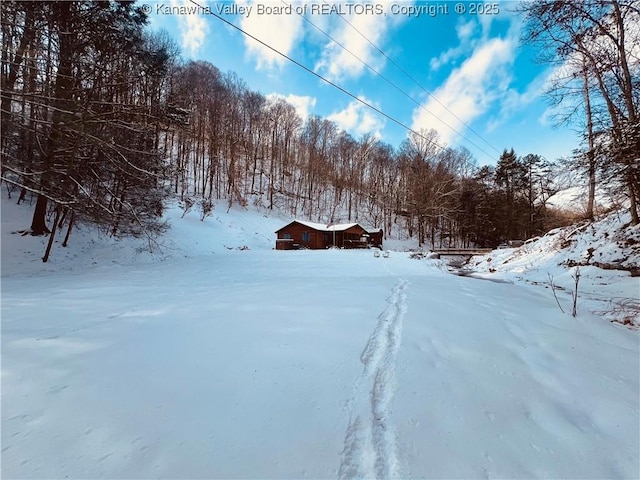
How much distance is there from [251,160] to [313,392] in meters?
36.5

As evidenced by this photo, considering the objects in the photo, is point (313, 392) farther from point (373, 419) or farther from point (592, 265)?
point (592, 265)

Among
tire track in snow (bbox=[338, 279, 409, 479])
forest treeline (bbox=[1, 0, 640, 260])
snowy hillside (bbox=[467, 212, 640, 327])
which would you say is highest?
forest treeline (bbox=[1, 0, 640, 260])

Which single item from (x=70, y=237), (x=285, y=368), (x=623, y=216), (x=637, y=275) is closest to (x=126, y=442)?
(x=285, y=368)

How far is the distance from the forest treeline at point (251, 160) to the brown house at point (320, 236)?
282 inches

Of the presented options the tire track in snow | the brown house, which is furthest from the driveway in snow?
the brown house

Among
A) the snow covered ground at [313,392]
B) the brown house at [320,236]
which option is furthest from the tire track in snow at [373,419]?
the brown house at [320,236]

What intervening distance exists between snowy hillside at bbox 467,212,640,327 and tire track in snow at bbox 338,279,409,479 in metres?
5.05

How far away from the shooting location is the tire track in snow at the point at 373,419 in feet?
4.98

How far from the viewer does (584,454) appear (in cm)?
171

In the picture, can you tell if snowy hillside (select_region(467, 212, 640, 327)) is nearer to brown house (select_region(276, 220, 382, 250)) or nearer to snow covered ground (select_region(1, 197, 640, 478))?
snow covered ground (select_region(1, 197, 640, 478))

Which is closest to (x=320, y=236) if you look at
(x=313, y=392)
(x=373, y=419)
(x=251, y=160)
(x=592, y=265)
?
(x=251, y=160)

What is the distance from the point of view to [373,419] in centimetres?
188

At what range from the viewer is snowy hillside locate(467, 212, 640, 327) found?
592 cm

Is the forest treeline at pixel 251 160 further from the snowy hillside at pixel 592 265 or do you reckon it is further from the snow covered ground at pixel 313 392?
the snow covered ground at pixel 313 392
